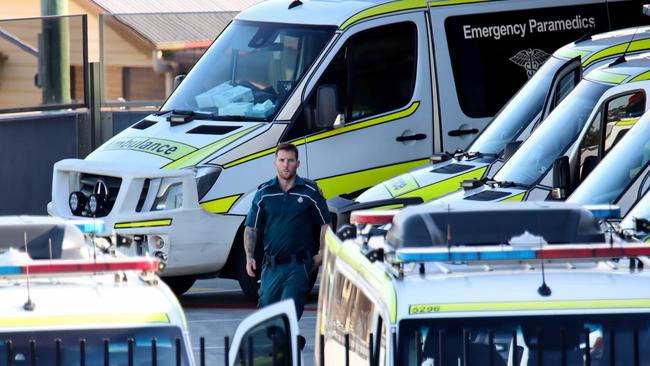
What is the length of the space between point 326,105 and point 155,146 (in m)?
1.49

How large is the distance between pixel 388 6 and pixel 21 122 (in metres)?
6.77

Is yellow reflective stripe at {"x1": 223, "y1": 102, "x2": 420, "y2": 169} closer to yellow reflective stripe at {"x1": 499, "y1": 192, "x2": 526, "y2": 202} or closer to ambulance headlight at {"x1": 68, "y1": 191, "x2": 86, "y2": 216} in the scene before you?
ambulance headlight at {"x1": 68, "y1": 191, "x2": 86, "y2": 216}

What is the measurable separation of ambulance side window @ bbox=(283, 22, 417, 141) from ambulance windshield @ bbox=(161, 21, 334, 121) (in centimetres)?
22

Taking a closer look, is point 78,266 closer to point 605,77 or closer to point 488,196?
point 488,196

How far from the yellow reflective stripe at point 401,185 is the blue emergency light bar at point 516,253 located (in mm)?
5946

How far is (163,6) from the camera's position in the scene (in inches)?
1019

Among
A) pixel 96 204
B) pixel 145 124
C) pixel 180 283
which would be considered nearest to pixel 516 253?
pixel 96 204

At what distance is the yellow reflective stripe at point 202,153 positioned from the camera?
44.3 feet

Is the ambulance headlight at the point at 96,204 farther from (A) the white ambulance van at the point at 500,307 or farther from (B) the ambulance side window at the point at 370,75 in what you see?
(A) the white ambulance van at the point at 500,307

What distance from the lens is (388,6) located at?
14.3 metres

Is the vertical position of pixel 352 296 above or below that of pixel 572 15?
below

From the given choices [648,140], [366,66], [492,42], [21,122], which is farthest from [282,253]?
[21,122]

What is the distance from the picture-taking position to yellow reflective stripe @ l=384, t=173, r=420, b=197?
12.0 metres

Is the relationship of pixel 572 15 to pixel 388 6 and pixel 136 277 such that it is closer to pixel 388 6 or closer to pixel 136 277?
pixel 388 6
